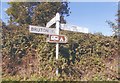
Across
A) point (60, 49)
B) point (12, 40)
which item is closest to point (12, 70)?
point (12, 40)

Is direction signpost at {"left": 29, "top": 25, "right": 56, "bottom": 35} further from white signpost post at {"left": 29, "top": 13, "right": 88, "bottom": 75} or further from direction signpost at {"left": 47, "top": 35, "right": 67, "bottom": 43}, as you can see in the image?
direction signpost at {"left": 47, "top": 35, "right": 67, "bottom": 43}

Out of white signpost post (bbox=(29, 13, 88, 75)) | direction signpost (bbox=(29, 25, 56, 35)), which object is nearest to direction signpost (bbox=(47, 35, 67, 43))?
white signpost post (bbox=(29, 13, 88, 75))

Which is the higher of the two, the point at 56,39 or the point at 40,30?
the point at 40,30

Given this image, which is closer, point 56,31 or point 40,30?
point 40,30

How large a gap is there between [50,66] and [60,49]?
77cm

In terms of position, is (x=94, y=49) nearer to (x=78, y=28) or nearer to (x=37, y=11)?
(x=78, y=28)

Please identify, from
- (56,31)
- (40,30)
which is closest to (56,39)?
(56,31)

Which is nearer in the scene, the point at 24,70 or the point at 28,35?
the point at 24,70

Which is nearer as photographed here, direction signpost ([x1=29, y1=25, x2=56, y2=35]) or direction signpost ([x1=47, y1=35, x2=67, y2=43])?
direction signpost ([x1=29, y1=25, x2=56, y2=35])

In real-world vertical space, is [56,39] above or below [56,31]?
below

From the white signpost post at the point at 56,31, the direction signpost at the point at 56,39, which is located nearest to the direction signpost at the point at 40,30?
the white signpost post at the point at 56,31

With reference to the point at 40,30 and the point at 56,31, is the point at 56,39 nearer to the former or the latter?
the point at 56,31

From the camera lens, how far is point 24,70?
798 cm

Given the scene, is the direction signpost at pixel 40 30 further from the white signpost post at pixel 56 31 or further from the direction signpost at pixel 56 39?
the direction signpost at pixel 56 39
